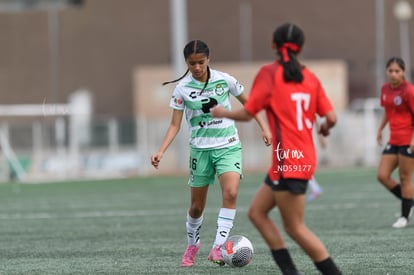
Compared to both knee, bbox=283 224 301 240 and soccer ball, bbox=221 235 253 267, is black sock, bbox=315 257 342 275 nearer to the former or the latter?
knee, bbox=283 224 301 240

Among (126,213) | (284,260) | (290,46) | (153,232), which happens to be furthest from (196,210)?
(126,213)

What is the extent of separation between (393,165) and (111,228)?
400 centimetres

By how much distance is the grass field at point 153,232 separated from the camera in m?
10.7

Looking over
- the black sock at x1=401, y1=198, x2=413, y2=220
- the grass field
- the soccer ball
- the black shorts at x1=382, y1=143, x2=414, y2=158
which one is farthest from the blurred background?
the soccer ball

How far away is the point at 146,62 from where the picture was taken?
156ft

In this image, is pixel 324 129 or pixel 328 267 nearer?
pixel 328 267

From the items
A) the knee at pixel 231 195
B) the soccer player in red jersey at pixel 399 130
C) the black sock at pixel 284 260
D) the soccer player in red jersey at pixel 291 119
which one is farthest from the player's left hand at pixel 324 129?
the soccer player in red jersey at pixel 399 130

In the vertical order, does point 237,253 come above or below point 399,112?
below

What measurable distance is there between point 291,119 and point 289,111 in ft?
0.21

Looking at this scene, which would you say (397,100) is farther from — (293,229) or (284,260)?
(293,229)

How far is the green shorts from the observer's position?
1079 centimetres

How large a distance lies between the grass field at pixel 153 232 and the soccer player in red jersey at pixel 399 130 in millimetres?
517

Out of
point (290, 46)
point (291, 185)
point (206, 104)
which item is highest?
point (290, 46)

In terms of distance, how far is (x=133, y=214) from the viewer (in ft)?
59.5
